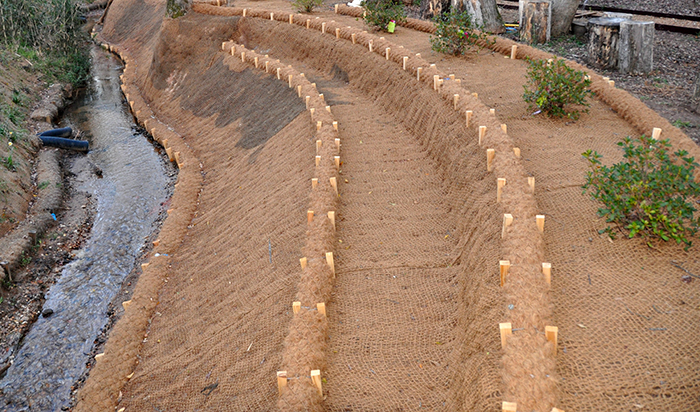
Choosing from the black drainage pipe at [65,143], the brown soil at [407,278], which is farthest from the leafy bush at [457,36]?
the black drainage pipe at [65,143]

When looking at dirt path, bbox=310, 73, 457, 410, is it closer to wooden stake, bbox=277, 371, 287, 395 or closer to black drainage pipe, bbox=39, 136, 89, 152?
wooden stake, bbox=277, 371, 287, 395

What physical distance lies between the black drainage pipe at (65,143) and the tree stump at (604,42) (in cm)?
1323

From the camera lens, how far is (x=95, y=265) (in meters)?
10.2

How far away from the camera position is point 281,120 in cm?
1177

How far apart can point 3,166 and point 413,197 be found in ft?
32.3

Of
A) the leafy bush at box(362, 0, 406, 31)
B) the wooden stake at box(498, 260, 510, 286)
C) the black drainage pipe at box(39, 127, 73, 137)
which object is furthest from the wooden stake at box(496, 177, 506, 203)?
the black drainage pipe at box(39, 127, 73, 137)

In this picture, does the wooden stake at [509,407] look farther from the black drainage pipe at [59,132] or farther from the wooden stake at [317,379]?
the black drainage pipe at [59,132]

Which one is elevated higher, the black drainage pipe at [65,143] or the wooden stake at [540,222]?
the wooden stake at [540,222]

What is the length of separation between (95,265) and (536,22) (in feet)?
36.8

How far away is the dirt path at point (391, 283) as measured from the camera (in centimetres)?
478

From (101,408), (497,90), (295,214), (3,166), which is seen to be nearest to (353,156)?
(295,214)

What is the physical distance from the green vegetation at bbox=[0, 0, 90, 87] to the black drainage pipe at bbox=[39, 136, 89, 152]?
570 cm

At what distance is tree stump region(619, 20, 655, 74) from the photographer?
34.0 feet

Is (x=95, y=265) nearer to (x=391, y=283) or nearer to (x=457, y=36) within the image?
(x=391, y=283)
